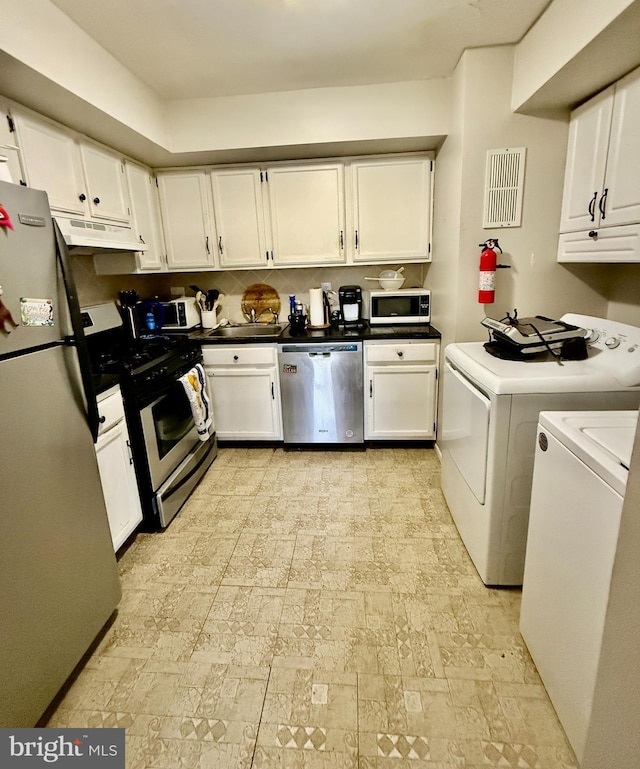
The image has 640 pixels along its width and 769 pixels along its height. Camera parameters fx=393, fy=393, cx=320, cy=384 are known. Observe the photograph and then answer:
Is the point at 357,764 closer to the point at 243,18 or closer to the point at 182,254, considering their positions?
the point at 243,18

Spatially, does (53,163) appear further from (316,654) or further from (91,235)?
(316,654)

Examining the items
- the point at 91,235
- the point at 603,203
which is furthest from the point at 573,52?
the point at 91,235

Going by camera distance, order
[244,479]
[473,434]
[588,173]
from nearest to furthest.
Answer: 1. [473,434]
2. [588,173]
3. [244,479]

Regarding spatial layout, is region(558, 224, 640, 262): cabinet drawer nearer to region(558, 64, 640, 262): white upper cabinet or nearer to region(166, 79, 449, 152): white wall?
region(558, 64, 640, 262): white upper cabinet

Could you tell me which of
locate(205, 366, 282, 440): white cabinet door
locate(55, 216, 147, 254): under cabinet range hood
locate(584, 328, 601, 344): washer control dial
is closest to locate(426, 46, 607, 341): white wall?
locate(584, 328, 601, 344): washer control dial

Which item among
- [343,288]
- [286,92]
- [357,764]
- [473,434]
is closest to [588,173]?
[473,434]

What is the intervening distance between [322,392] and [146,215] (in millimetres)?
1864

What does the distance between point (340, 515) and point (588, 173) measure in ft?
7.41

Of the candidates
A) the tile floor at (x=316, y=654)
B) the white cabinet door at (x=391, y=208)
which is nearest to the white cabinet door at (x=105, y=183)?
the white cabinet door at (x=391, y=208)

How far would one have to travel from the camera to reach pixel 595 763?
0.96 m

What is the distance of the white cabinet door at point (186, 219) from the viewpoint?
305cm

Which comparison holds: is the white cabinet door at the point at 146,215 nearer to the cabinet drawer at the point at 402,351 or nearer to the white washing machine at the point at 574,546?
the cabinet drawer at the point at 402,351

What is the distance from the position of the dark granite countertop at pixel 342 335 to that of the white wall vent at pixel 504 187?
84 cm

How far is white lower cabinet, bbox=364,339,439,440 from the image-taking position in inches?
113
